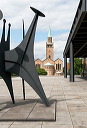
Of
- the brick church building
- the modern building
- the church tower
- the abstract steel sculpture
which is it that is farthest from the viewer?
the church tower

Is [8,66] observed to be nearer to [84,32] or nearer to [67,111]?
[67,111]

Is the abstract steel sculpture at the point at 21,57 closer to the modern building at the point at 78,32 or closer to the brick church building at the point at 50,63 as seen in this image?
the modern building at the point at 78,32

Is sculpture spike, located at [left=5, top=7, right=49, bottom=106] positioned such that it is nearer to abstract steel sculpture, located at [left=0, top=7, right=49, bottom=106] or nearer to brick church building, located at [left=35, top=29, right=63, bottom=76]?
abstract steel sculpture, located at [left=0, top=7, right=49, bottom=106]

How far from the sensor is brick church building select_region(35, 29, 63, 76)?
105550 mm

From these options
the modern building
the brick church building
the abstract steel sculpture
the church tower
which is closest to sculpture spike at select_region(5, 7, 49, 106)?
the abstract steel sculpture

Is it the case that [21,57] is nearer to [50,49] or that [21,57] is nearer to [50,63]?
[50,63]

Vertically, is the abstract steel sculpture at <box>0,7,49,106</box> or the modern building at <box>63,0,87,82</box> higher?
the modern building at <box>63,0,87,82</box>

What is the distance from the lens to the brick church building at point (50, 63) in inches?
4156

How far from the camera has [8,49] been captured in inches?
358

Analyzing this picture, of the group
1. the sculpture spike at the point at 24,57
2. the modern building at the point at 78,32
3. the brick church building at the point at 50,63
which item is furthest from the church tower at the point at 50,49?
the sculpture spike at the point at 24,57

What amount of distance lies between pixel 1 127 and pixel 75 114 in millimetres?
2681

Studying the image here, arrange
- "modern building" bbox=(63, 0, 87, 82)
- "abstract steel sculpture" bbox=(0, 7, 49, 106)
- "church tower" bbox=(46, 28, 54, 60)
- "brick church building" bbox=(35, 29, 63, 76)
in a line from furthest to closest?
"church tower" bbox=(46, 28, 54, 60), "brick church building" bbox=(35, 29, 63, 76), "modern building" bbox=(63, 0, 87, 82), "abstract steel sculpture" bbox=(0, 7, 49, 106)

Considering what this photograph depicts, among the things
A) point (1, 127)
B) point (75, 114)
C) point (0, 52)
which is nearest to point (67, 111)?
point (75, 114)

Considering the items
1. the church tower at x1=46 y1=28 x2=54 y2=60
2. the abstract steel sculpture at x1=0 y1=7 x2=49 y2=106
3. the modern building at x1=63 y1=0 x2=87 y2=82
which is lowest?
the abstract steel sculpture at x1=0 y1=7 x2=49 y2=106
